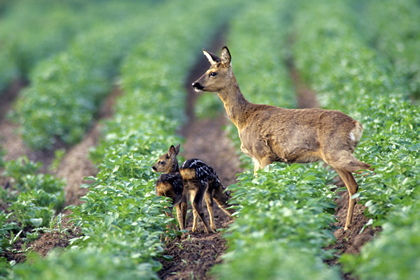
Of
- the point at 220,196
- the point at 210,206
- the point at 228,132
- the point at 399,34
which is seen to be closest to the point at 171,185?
the point at 210,206

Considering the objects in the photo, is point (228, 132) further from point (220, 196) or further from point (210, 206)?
point (210, 206)

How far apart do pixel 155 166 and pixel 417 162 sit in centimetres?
338

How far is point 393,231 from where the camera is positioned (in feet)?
14.9

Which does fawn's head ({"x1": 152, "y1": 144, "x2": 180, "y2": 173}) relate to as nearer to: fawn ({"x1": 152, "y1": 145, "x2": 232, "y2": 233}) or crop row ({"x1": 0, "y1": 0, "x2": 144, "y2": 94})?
fawn ({"x1": 152, "y1": 145, "x2": 232, "y2": 233})

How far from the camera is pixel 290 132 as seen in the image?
7070mm

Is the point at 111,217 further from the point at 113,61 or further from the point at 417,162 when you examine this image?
the point at 113,61

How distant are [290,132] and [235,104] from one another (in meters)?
1.14

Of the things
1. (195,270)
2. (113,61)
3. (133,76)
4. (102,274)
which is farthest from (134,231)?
(113,61)

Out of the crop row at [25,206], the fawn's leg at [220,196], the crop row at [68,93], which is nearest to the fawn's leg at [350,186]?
the fawn's leg at [220,196]

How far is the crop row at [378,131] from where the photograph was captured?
4.13 m

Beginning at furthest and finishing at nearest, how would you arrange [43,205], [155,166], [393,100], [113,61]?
[113,61] < [393,100] < [43,205] < [155,166]

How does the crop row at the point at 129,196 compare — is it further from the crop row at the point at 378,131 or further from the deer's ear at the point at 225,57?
the crop row at the point at 378,131

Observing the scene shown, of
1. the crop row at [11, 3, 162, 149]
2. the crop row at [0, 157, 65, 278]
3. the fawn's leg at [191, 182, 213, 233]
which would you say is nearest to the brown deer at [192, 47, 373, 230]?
the fawn's leg at [191, 182, 213, 233]

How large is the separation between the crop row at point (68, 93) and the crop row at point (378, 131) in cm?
637
